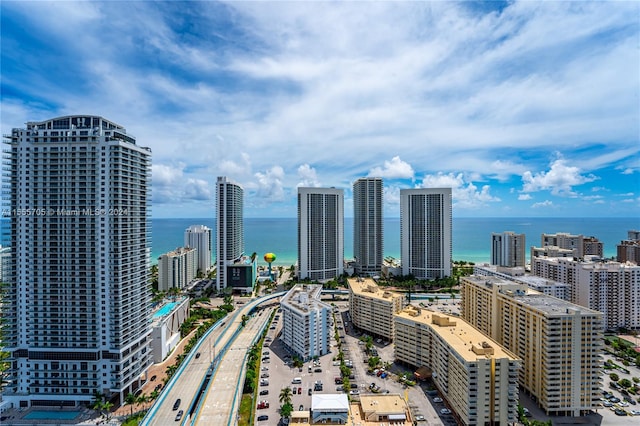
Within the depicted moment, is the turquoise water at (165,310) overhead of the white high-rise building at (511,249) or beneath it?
beneath

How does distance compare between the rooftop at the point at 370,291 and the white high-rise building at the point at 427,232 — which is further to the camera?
the white high-rise building at the point at 427,232

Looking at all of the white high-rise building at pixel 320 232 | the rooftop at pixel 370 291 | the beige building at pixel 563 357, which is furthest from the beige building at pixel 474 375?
the white high-rise building at pixel 320 232

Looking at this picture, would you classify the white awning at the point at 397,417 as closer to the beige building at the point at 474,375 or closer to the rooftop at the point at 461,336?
the beige building at the point at 474,375

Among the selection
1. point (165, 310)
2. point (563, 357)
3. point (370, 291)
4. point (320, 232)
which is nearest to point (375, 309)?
point (370, 291)

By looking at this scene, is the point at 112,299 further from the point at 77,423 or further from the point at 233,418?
the point at 233,418

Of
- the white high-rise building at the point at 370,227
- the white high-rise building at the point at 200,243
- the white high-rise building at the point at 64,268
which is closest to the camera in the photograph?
the white high-rise building at the point at 64,268

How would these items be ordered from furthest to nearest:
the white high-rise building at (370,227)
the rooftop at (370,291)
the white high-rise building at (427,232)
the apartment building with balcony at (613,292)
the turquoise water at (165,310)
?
1. the white high-rise building at (370,227)
2. the white high-rise building at (427,232)
3. the apartment building with balcony at (613,292)
4. the rooftop at (370,291)
5. the turquoise water at (165,310)

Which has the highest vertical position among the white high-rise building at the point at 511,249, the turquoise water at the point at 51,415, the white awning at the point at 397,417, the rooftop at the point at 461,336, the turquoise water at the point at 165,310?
the white high-rise building at the point at 511,249
